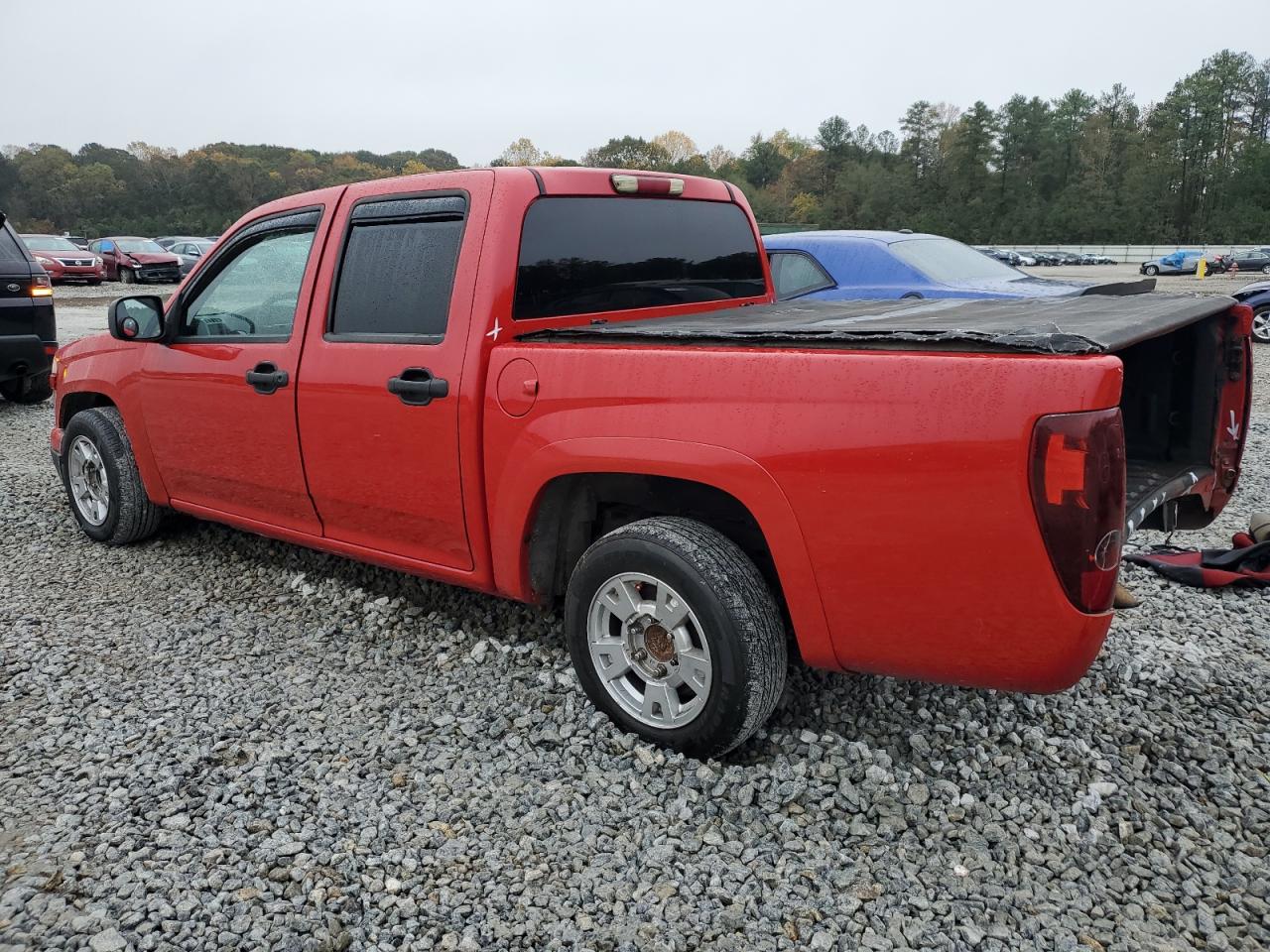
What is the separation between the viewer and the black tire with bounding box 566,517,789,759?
9.15 ft

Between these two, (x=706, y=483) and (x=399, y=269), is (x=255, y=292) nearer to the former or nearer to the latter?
(x=399, y=269)

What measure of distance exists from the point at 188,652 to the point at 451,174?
2.18 metres

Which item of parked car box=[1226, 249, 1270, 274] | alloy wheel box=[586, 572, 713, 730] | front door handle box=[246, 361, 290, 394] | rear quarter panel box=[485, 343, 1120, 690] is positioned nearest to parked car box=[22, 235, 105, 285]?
front door handle box=[246, 361, 290, 394]

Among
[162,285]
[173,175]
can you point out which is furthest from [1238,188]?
[173,175]

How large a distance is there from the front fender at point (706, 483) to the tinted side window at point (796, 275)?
17.5ft

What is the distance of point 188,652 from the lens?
3916mm

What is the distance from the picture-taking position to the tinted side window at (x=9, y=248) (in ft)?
28.3

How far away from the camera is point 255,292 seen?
4242mm

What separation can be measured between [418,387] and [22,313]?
23.5 feet

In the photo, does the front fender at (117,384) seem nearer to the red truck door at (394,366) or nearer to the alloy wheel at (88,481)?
the alloy wheel at (88,481)

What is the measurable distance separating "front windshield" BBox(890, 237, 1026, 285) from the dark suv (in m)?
7.56

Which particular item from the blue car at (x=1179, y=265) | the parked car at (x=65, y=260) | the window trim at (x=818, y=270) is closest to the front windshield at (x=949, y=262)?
the window trim at (x=818, y=270)

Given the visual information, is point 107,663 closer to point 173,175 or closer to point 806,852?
point 806,852

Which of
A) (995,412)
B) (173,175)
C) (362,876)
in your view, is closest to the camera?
(995,412)
